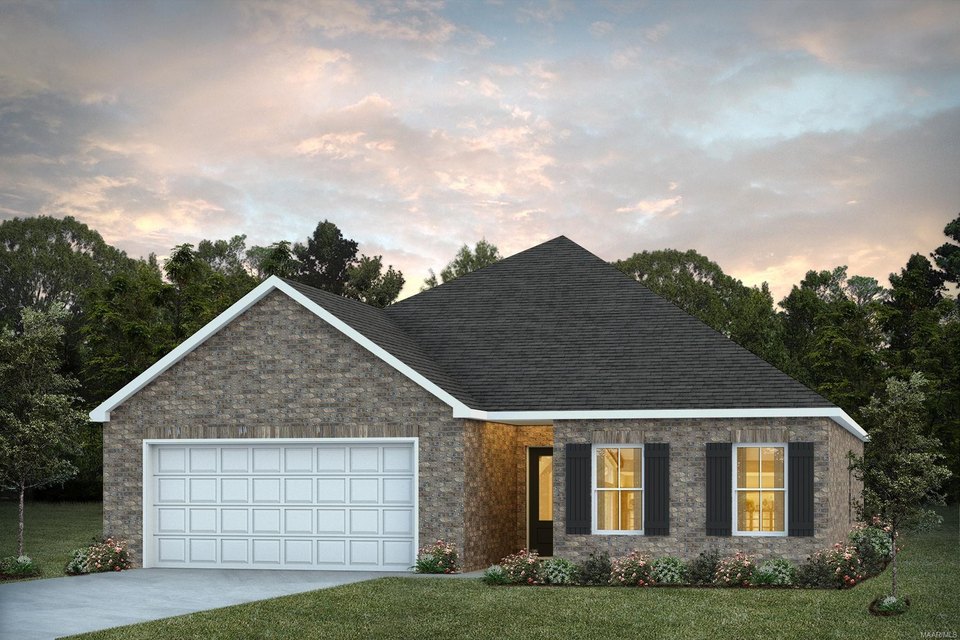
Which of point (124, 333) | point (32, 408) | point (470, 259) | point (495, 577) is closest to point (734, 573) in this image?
point (495, 577)

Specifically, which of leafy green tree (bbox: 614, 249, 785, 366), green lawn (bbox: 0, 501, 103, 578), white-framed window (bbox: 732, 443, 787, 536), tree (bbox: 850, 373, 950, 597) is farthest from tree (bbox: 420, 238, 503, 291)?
tree (bbox: 850, 373, 950, 597)

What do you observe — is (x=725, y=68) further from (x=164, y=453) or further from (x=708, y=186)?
(x=164, y=453)

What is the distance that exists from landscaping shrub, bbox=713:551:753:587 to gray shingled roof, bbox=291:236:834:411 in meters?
2.96

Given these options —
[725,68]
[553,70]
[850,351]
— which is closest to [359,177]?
[553,70]

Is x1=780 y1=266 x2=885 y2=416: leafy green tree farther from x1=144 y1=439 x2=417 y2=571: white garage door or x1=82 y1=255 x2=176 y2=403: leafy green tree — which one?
x1=144 y1=439 x2=417 y2=571: white garage door

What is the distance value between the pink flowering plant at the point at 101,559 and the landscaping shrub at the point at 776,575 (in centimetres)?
1247

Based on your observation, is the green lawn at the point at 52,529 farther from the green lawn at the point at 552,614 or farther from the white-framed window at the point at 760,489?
the white-framed window at the point at 760,489

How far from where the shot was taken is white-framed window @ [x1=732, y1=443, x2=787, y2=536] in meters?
22.6

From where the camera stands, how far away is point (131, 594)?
1970 centimetres

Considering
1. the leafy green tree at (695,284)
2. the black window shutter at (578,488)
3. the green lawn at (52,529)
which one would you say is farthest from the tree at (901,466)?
the leafy green tree at (695,284)

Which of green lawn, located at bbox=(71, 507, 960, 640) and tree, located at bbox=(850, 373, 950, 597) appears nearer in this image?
green lawn, located at bbox=(71, 507, 960, 640)

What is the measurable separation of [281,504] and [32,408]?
5429mm

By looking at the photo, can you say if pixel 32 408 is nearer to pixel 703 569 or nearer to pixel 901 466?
pixel 703 569

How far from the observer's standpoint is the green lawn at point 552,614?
1605 cm
